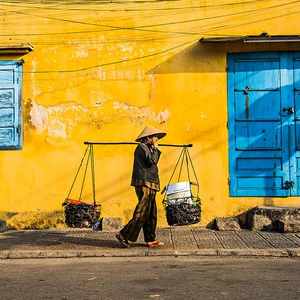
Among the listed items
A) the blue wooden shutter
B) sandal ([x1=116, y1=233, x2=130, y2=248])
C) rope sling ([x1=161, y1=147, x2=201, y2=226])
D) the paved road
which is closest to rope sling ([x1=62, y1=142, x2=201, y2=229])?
rope sling ([x1=161, y1=147, x2=201, y2=226])

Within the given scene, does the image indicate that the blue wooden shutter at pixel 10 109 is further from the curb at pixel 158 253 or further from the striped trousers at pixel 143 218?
the striped trousers at pixel 143 218

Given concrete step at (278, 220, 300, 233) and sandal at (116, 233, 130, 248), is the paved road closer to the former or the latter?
sandal at (116, 233, 130, 248)

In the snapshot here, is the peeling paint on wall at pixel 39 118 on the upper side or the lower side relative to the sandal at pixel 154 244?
upper

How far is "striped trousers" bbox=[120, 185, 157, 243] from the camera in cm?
855

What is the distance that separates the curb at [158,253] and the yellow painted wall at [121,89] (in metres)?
2.41

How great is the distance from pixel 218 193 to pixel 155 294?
16.8 ft

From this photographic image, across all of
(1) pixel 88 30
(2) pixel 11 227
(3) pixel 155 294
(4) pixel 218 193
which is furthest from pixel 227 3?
(3) pixel 155 294

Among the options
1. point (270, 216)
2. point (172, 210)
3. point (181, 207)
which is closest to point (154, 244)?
point (172, 210)

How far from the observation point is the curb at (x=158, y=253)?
26.7 ft

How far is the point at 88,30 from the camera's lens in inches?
431

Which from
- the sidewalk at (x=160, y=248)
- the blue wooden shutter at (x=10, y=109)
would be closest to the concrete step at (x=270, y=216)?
the sidewalk at (x=160, y=248)

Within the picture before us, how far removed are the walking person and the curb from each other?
0.99ft

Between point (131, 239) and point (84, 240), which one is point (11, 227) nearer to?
point (84, 240)

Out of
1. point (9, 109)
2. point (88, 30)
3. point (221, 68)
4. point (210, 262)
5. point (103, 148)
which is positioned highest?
point (88, 30)
